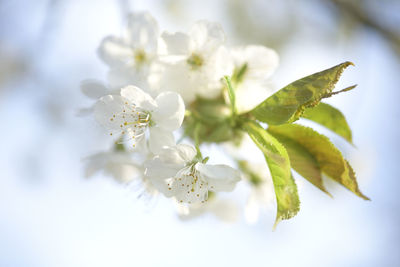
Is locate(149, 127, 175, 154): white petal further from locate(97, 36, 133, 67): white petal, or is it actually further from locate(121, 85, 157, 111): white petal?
locate(97, 36, 133, 67): white petal

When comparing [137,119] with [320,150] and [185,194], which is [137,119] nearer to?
[185,194]

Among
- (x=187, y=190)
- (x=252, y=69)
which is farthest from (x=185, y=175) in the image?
(x=252, y=69)

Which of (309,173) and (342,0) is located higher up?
(342,0)

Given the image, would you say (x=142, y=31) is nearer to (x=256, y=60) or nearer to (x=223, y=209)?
(x=256, y=60)

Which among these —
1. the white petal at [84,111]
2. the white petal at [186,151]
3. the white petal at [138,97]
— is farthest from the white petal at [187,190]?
the white petal at [84,111]

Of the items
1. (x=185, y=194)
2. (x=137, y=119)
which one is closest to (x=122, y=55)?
(x=137, y=119)

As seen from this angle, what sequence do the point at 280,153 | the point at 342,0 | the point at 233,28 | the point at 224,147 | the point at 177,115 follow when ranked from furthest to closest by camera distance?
the point at 233,28
the point at 342,0
the point at 224,147
the point at 177,115
the point at 280,153

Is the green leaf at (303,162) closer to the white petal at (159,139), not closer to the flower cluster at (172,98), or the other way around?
the flower cluster at (172,98)
